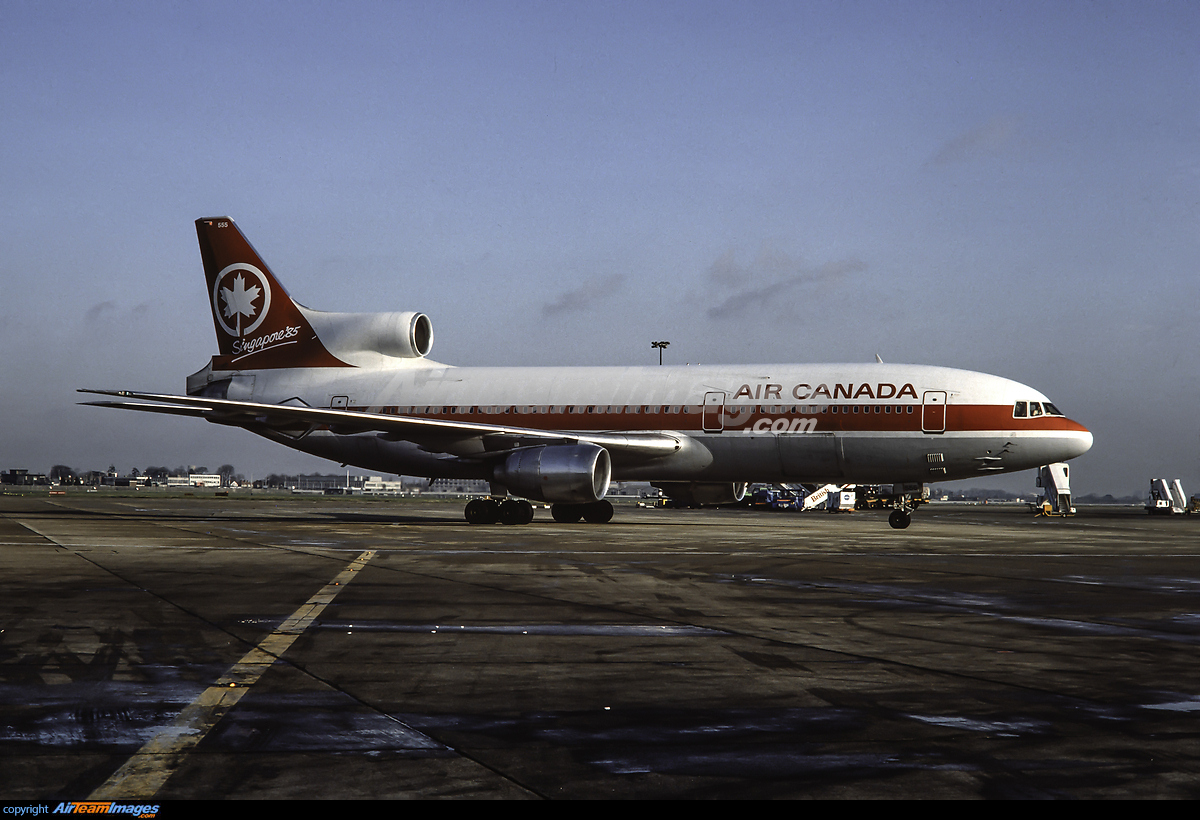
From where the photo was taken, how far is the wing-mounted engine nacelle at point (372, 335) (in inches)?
1318

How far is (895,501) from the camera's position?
30.9m

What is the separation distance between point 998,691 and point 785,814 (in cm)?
288

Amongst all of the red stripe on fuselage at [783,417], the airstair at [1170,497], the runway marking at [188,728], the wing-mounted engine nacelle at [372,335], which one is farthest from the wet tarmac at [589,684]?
the airstair at [1170,497]

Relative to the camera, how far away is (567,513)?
31.6 m

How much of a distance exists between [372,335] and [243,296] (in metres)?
5.02

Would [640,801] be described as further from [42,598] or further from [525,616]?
[42,598]

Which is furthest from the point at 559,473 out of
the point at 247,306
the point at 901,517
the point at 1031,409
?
the point at 247,306

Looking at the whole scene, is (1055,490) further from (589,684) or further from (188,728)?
(188,728)

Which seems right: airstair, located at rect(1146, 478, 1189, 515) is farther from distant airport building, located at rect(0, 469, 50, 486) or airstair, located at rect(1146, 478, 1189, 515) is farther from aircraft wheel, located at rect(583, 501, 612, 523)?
distant airport building, located at rect(0, 469, 50, 486)

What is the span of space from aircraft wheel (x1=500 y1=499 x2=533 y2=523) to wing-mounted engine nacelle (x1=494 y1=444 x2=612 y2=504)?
9.40ft

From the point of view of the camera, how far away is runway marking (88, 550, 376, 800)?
3996 mm

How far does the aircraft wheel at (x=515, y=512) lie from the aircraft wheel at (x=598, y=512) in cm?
246

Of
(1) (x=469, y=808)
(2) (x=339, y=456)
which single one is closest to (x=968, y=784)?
(1) (x=469, y=808)

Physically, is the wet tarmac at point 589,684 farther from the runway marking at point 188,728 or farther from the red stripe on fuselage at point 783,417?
the red stripe on fuselage at point 783,417
